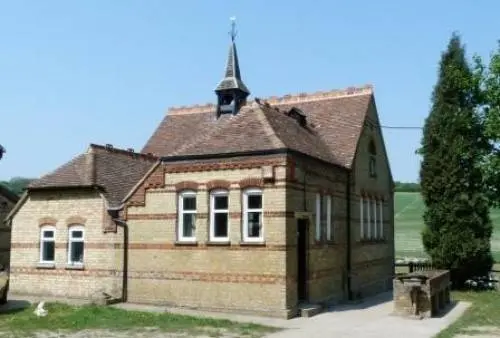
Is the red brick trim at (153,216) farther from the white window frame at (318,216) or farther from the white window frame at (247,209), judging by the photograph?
the white window frame at (318,216)

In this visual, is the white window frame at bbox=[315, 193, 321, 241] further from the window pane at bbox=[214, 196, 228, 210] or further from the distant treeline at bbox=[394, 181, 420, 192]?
the distant treeline at bbox=[394, 181, 420, 192]

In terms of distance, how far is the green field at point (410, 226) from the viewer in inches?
1841

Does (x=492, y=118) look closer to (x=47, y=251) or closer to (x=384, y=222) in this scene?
(x=384, y=222)

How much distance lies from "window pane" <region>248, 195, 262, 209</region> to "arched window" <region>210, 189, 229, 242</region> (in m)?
0.78

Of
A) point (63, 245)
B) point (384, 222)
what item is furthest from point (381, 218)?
point (63, 245)

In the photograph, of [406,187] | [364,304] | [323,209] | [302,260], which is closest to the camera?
[302,260]

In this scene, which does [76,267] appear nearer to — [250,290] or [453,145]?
[250,290]

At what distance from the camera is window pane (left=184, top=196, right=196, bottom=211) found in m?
18.9

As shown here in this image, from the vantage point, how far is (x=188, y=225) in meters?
19.0

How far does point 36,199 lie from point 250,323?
419 inches

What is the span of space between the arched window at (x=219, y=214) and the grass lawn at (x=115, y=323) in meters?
2.87

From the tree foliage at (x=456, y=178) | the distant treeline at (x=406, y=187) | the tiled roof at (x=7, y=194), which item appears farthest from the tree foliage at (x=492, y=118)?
the distant treeline at (x=406, y=187)

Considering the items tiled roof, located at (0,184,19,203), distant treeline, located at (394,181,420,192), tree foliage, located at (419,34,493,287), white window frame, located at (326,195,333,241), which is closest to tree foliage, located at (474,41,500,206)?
tree foliage, located at (419,34,493,287)

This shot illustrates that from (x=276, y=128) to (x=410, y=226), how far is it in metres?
40.9
